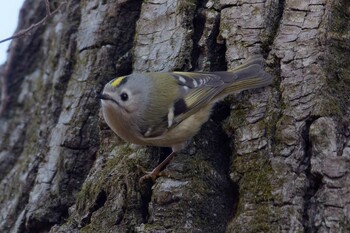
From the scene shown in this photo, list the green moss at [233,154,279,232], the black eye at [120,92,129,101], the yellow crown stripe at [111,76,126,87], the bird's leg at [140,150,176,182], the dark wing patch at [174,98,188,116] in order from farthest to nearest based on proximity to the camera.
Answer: the dark wing patch at [174,98,188,116]
the black eye at [120,92,129,101]
the yellow crown stripe at [111,76,126,87]
the bird's leg at [140,150,176,182]
the green moss at [233,154,279,232]

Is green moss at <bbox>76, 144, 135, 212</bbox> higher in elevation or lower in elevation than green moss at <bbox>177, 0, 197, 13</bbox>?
lower

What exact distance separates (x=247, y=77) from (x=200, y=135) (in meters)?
0.34

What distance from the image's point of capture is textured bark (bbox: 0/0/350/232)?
2588 mm

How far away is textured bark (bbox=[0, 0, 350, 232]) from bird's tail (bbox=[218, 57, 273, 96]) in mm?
40

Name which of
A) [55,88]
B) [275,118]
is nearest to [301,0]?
[275,118]

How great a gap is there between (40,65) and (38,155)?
0.96 meters

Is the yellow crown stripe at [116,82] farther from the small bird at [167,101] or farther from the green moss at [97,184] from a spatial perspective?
the green moss at [97,184]

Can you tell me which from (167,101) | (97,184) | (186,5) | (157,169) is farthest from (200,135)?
(186,5)

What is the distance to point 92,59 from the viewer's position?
354cm

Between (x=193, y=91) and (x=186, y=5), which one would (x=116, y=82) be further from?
(x=186, y=5)

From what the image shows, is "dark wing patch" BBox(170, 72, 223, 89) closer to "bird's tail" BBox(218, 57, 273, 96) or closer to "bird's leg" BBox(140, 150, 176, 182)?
"bird's tail" BBox(218, 57, 273, 96)

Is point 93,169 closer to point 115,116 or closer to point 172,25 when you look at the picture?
point 115,116

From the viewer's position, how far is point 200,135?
3117 millimetres

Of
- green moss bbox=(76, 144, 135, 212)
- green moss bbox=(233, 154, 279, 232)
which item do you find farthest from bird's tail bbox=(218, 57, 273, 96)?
green moss bbox=(76, 144, 135, 212)
